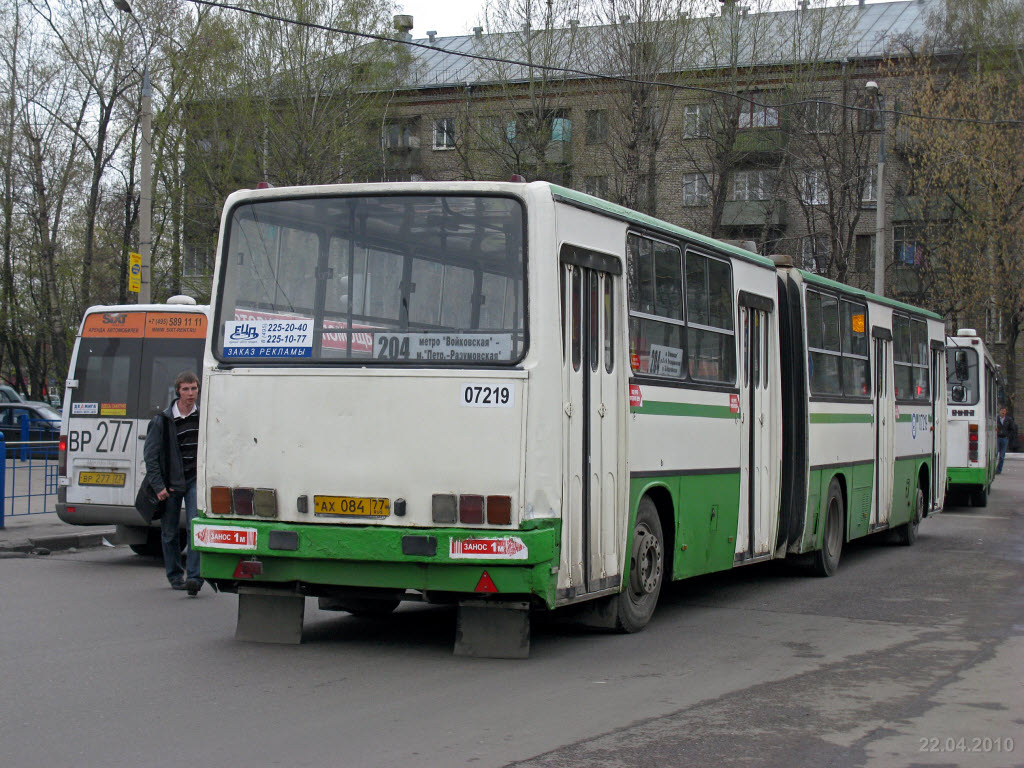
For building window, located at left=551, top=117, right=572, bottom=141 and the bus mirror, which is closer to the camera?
the bus mirror

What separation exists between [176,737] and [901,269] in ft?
161

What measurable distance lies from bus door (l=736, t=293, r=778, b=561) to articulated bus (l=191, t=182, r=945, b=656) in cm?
186

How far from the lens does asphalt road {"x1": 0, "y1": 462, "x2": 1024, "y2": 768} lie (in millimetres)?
5977

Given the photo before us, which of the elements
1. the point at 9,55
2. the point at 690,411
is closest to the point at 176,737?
the point at 690,411

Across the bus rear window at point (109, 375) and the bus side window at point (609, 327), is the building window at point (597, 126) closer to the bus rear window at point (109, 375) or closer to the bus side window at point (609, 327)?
the bus rear window at point (109, 375)

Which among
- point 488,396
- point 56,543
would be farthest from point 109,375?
point 488,396

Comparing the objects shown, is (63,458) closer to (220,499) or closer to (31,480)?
(31,480)

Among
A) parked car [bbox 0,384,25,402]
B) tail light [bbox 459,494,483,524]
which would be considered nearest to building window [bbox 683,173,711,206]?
parked car [bbox 0,384,25,402]

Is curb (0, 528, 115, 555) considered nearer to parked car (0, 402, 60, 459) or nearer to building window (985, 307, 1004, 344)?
parked car (0, 402, 60, 459)

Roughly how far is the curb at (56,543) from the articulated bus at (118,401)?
32.7 inches

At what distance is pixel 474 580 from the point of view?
7762 mm

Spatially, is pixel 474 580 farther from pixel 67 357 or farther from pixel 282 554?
pixel 67 357

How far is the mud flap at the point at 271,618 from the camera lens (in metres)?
8.67

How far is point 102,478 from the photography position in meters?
13.4
